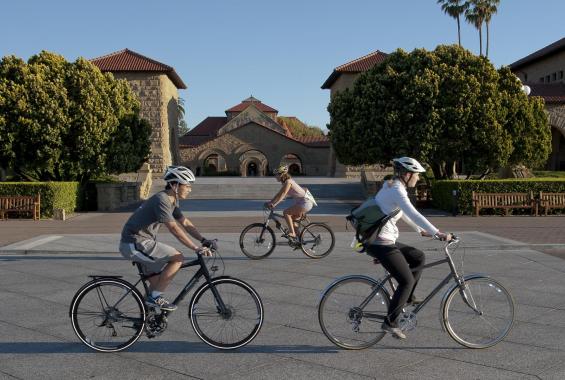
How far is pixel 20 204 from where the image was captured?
21734mm

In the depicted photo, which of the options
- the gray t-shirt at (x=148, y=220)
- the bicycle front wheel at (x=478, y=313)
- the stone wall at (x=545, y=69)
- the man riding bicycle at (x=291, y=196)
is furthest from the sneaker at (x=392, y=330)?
the stone wall at (x=545, y=69)

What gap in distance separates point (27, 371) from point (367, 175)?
3410 centimetres

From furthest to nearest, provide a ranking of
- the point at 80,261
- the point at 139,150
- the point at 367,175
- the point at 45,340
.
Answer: the point at 367,175 < the point at 139,150 < the point at 80,261 < the point at 45,340

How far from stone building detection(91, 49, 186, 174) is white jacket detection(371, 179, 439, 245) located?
1773 inches

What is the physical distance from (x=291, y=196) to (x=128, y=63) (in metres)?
42.1

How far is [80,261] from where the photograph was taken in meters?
11.5

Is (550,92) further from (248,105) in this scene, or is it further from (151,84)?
(248,105)

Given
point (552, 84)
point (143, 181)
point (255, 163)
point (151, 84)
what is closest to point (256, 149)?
point (151, 84)

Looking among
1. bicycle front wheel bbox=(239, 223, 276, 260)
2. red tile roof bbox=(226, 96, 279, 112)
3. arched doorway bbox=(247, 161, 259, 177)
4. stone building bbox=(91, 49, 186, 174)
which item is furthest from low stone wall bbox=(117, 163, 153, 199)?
red tile roof bbox=(226, 96, 279, 112)

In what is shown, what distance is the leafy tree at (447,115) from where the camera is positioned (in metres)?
25.7

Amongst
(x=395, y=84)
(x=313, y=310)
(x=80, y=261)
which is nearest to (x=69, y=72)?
(x=395, y=84)

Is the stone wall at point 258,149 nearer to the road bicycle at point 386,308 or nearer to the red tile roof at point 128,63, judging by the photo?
the red tile roof at point 128,63

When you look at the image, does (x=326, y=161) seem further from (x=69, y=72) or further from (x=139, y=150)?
(x=69, y=72)

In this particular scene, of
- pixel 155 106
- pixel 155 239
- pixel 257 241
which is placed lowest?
pixel 257 241
